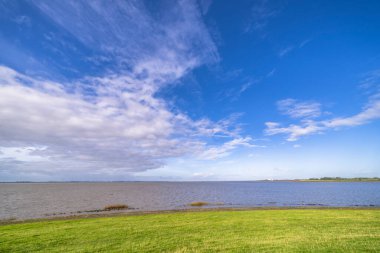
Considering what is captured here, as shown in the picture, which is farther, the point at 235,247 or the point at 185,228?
the point at 185,228

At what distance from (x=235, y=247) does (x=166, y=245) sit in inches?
122

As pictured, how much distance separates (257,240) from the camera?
1039 centimetres

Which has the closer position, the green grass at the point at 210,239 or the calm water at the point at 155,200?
the green grass at the point at 210,239

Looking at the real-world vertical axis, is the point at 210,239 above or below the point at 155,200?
below

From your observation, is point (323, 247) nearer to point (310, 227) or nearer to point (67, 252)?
point (310, 227)

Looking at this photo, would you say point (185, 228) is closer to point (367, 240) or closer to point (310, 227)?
point (310, 227)

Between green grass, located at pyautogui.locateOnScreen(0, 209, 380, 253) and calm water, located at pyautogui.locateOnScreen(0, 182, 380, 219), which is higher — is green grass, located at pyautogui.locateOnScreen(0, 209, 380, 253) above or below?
below

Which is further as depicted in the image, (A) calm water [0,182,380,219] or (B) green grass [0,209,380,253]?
(A) calm water [0,182,380,219]

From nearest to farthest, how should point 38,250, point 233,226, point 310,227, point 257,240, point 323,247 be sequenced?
point 323,247 → point 38,250 → point 257,240 → point 310,227 → point 233,226

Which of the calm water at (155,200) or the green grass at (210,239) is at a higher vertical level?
the calm water at (155,200)

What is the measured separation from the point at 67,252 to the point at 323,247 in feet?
35.3

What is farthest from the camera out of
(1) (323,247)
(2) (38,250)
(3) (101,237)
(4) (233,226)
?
(4) (233,226)

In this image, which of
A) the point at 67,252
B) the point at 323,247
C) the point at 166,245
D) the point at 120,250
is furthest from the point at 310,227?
the point at 67,252

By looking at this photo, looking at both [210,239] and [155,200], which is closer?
[210,239]
